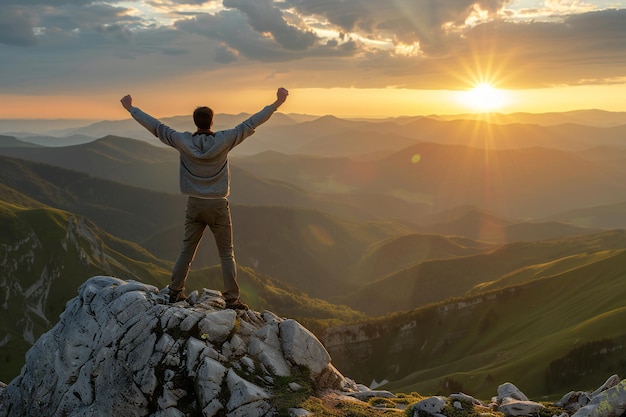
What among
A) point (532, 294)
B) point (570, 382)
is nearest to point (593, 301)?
point (532, 294)

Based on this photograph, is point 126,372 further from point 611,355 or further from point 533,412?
point 611,355

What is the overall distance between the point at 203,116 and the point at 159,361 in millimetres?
8132

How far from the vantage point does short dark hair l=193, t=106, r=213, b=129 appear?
1420 cm

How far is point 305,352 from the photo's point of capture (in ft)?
54.4

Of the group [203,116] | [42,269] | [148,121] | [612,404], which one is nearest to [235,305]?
[203,116]

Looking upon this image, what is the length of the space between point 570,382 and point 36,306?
138 metres

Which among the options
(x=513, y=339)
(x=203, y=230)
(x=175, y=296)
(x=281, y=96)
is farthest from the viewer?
(x=513, y=339)

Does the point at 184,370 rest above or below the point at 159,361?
below

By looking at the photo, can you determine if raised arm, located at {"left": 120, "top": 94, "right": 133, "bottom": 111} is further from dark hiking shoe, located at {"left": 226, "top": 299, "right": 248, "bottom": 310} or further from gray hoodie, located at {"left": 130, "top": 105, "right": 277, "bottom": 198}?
dark hiking shoe, located at {"left": 226, "top": 299, "right": 248, "bottom": 310}

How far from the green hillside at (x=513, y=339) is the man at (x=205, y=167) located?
65.0 meters

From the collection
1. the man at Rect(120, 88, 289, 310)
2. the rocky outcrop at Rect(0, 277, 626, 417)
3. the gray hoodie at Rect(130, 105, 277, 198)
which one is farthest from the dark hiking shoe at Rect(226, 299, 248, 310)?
the gray hoodie at Rect(130, 105, 277, 198)

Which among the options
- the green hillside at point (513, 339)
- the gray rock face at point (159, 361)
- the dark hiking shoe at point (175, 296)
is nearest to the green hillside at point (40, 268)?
the green hillside at point (513, 339)

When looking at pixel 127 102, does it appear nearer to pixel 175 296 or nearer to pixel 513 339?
pixel 175 296

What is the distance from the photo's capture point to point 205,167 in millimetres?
14562
